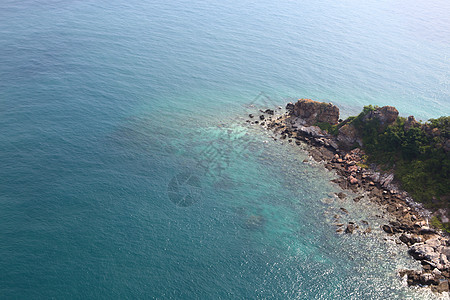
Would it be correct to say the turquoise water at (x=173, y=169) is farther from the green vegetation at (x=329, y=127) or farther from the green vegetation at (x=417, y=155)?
the green vegetation at (x=417, y=155)

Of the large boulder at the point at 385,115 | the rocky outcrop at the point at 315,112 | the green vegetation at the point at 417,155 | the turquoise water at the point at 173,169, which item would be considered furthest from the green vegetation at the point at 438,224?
the rocky outcrop at the point at 315,112

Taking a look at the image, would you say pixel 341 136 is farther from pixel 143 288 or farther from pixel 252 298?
pixel 143 288

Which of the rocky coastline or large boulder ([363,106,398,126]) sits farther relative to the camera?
large boulder ([363,106,398,126])

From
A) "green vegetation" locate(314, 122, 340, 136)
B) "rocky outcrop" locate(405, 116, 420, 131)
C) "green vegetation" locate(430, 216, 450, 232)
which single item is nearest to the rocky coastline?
"green vegetation" locate(314, 122, 340, 136)

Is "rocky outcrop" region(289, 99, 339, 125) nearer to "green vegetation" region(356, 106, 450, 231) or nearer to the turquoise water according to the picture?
"green vegetation" region(356, 106, 450, 231)
